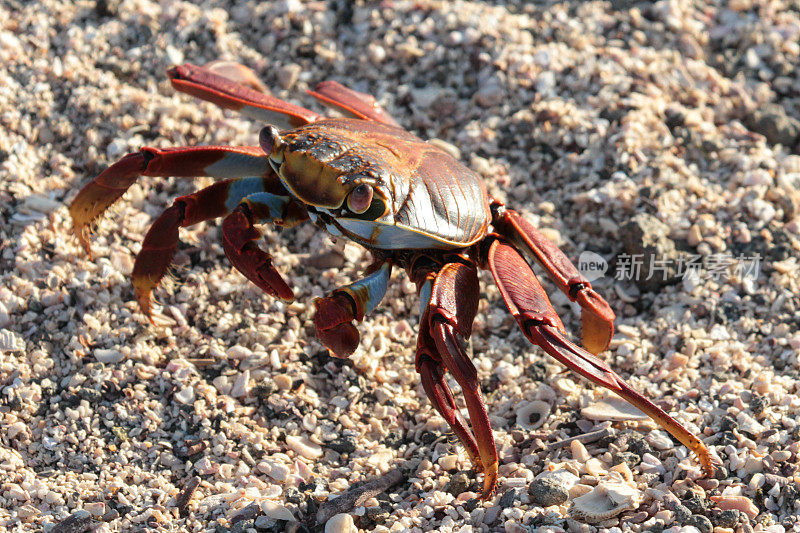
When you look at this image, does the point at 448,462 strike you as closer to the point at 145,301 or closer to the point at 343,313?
the point at 343,313

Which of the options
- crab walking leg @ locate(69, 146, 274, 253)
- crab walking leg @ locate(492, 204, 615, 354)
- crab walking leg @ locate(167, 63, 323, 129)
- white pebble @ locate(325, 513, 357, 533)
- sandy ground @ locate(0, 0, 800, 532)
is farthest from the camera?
crab walking leg @ locate(167, 63, 323, 129)

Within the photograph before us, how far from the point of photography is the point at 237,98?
3.04 m

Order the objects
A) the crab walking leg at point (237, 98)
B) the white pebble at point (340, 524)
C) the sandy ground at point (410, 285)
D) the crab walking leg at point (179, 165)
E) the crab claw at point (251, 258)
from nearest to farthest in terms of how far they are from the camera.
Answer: the white pebble at point (340, 524), the sandy ground at point (410, 285), the crab claw at point (251, 258), the crab walking leg at point (179, 165), the crab walking leg at point (237, 98)

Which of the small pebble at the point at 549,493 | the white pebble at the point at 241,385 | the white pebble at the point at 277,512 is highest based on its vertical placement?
the small pebble at the point at 549,493

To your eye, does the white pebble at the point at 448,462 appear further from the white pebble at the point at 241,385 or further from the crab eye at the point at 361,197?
the crab eye at the point at 361,197

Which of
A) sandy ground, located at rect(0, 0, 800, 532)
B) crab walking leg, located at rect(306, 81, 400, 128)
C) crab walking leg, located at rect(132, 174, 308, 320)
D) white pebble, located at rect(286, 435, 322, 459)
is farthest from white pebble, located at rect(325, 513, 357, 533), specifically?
crab walking leg, located at rect(306, 81, 400, 128)

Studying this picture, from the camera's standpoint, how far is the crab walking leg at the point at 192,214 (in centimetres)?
273

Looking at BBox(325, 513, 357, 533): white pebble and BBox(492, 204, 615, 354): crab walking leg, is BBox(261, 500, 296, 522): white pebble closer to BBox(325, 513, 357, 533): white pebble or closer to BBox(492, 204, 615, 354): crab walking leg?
BBox(325, 513, 357, 533): white pebble

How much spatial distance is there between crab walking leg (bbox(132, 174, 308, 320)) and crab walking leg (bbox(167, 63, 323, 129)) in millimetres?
336

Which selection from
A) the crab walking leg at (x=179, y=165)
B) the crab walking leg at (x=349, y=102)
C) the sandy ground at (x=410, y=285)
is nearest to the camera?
the sandy ground at (x=410, y=285)

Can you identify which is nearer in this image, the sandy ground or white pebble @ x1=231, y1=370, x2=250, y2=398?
the sandy ground

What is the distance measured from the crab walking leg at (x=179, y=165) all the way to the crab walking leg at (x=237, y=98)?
257 mm

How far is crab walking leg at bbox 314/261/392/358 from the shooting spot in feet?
7.87

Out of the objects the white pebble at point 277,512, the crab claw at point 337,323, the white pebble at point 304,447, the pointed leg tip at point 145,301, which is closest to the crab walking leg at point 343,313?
the crab claw at point 337,323
